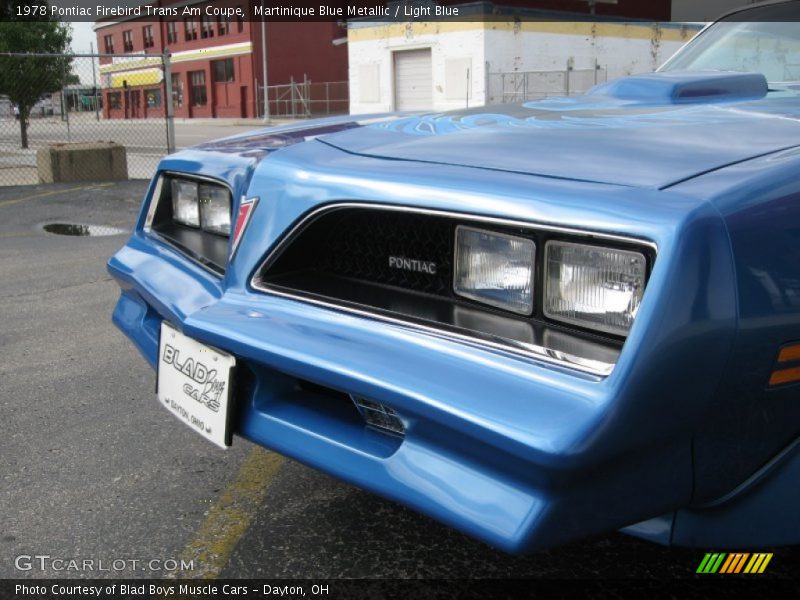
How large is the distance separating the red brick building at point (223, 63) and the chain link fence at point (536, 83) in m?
15.4

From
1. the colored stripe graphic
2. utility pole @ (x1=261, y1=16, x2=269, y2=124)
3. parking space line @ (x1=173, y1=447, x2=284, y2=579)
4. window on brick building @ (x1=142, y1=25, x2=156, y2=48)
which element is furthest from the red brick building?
the colored stripe graphic

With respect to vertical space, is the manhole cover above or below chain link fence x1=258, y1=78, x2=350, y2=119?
below

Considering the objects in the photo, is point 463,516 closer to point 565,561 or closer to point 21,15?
point 565,561

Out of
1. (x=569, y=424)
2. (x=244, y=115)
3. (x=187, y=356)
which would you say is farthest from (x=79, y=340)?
(x=244, y=115)

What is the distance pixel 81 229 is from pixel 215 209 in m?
5.82

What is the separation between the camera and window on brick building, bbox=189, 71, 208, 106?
42.6 metres

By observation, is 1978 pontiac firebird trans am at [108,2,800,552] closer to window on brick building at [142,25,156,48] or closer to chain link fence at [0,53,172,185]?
chain link fence at [0,53,172,185]

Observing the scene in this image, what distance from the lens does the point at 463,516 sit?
1414mm

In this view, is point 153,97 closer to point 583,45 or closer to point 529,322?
point 583,45

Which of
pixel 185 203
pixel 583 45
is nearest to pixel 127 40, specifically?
pixel 583 45

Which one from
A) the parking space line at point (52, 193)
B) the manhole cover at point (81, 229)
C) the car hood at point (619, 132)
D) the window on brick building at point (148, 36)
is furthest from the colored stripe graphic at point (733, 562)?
the window on brick building at point (148, 36)

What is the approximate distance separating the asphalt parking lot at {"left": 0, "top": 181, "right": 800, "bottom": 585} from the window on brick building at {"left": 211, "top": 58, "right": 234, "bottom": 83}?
128ft

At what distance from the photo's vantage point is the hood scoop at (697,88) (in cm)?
228

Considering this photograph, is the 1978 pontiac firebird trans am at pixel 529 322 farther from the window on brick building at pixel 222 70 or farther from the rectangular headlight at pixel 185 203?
the window on brick building at pixel 222 70
